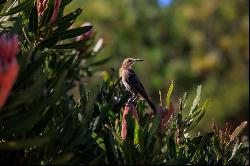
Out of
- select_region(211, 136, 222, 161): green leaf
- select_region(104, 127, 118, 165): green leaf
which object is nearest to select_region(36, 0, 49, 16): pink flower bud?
select_region(104, 127, 118, 165): green leaf

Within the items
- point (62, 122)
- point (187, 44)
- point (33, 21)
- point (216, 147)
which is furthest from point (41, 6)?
point (187, 44)

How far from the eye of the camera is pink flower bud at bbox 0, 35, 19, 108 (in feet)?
4.92

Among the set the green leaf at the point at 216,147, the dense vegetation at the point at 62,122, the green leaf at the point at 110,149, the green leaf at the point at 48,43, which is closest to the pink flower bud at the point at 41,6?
the dense vegetation at the point at 62,122

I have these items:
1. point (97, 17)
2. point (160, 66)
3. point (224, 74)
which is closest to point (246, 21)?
point (224, 74)

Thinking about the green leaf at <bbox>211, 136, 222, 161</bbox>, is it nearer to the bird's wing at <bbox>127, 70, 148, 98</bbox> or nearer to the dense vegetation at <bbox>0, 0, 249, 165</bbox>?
the dense vegetation at <bbox>0, 0, 249, 165</bbox>

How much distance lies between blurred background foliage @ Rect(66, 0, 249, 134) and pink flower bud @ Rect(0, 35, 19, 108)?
18175mm

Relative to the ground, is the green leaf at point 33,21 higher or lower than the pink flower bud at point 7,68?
higher

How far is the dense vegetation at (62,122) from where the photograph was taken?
1.72 meters

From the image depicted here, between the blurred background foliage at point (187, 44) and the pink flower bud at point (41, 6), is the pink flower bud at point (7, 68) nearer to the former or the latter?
the pink flower bud at point (41, 6)

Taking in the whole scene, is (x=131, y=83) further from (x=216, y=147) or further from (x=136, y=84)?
(x=216, y=147)

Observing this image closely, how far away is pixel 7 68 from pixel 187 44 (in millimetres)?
29010

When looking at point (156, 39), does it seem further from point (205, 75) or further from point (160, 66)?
point (205, 75)

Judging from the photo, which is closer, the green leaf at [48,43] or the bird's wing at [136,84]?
the green leaf at [48,43]

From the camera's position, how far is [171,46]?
3081cm
